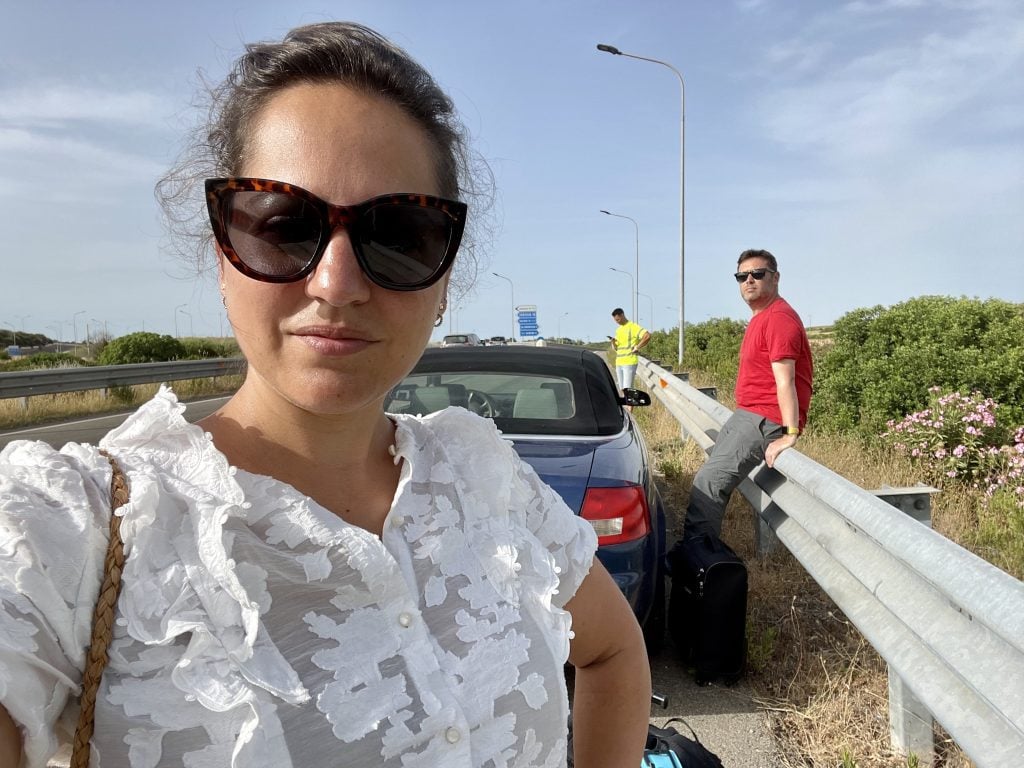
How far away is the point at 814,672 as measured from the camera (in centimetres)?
361

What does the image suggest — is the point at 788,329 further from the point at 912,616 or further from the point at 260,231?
the point at 260,231

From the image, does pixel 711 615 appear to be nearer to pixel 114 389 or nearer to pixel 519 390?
pixel 519 390

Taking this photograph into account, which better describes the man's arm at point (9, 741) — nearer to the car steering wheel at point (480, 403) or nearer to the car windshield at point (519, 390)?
A: the car windshield at point (519, 390)

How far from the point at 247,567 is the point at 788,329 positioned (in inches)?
192

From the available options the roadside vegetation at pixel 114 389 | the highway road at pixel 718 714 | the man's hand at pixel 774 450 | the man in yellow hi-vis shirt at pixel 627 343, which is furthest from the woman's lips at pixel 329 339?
the man in yellow hi-vis shirt at pixel 627 343

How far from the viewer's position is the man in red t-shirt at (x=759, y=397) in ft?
17.1

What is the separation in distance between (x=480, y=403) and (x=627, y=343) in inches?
434

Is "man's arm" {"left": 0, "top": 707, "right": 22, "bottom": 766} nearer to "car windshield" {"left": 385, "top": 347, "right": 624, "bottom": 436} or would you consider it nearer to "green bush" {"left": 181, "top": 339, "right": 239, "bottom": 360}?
"car windshield" {"left": 385, "top": 347, "right": 624, "bottom": 436}

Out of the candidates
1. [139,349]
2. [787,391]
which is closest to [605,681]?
[787,391]

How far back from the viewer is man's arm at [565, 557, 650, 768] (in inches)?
60.8

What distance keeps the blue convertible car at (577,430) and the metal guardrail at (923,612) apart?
76 centimetres

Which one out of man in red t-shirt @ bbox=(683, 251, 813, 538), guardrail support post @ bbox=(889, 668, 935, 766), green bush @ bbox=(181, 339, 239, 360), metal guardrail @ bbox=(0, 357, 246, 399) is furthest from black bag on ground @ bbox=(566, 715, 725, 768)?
green bush @ bbox=(181, 339, 239, 360)

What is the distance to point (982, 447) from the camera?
22.7 feet

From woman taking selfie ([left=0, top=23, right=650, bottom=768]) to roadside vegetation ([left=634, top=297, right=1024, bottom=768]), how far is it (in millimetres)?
2115
